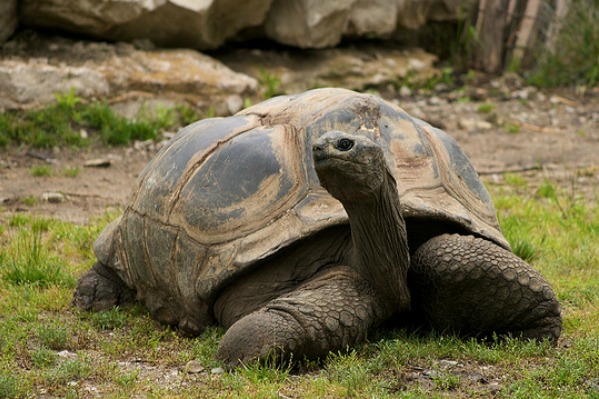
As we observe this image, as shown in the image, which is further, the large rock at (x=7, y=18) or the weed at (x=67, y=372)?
the large rock at (x=7, y=18)

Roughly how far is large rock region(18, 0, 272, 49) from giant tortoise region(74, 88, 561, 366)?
4.25m

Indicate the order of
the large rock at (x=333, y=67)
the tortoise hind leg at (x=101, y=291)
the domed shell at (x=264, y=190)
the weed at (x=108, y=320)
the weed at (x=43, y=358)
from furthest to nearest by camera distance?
1. the large rock at (x=333, y=67)
2. the tortoise hind leg at (x=101, y=291)
3. the weed at (x=108, y=320)
4. the domed shell at (x=264, y=190)
5. the weed at (x=43, y=358)

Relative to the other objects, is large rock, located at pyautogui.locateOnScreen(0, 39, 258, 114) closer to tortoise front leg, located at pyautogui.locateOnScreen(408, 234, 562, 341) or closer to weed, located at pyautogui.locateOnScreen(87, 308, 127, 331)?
weed, located at pyautogui.locateOnScreen(87, 308, 127, 331)

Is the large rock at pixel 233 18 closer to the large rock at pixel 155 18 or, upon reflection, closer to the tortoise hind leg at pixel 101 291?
the large rock at pixel 155 18

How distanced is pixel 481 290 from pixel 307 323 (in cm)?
67

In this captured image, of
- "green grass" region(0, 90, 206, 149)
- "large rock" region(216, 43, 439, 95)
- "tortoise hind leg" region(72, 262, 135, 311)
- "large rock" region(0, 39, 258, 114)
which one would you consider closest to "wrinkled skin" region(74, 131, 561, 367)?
"tortoise hind leg" region(72, 262, 135, 311)

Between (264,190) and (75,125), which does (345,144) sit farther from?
(75,125)

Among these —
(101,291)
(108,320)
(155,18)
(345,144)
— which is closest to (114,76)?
(155,18)

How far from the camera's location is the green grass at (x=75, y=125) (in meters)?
7.20

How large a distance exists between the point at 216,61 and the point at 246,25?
23.7 inches

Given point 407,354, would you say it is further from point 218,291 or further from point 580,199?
point 580,199

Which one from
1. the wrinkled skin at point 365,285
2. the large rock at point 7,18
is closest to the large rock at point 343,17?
the large rock at point 7,18

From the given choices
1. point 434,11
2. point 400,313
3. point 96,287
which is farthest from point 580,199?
point 434,11

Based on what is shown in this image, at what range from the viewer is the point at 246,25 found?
9008 mm
